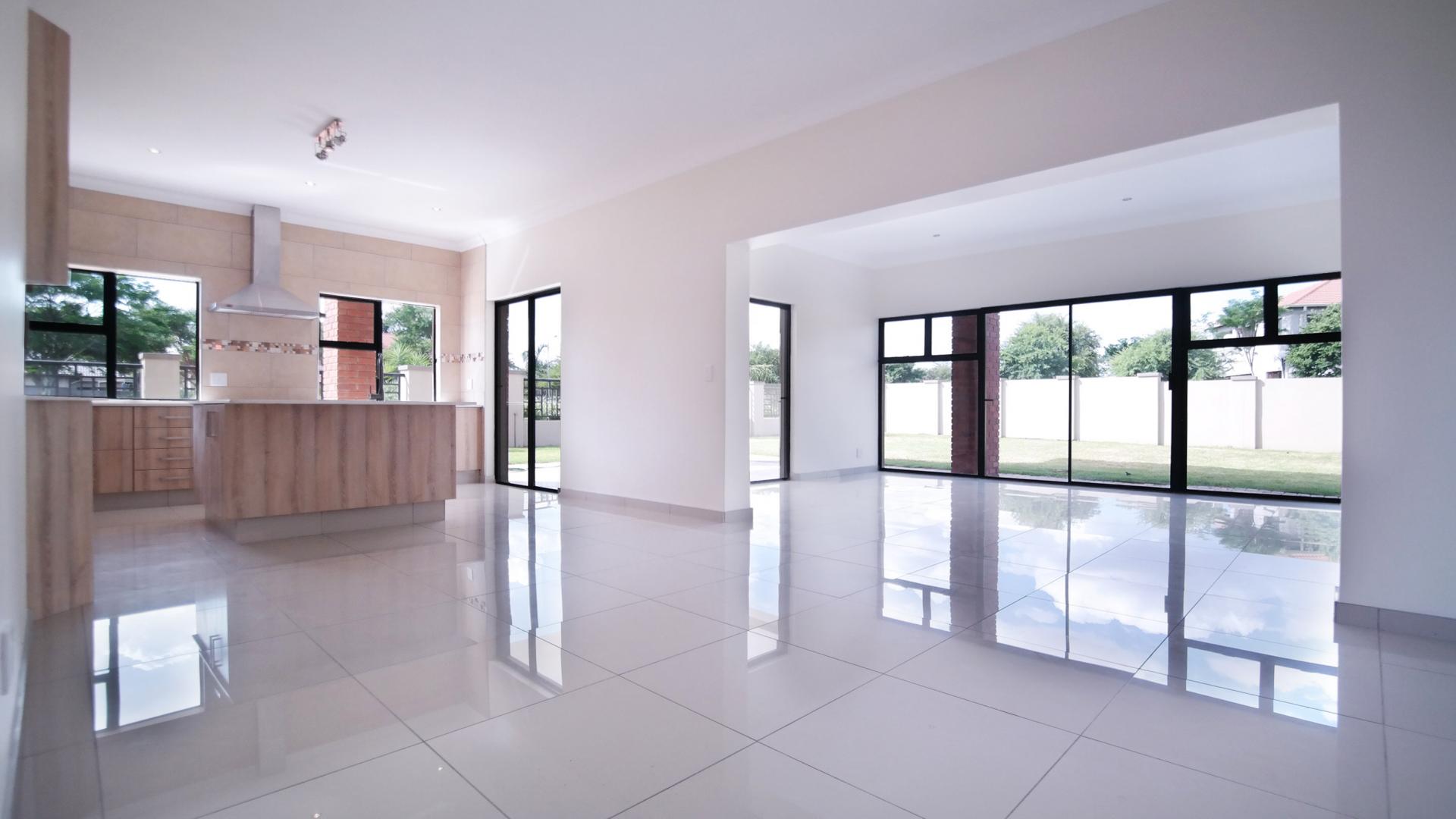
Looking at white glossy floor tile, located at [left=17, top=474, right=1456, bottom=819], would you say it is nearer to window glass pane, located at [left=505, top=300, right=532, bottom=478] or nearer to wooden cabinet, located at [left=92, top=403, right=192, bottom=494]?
wooden cabinet, located at [left=92, top=403, right=192, bottom=494]

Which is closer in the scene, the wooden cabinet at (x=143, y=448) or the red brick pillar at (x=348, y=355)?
the wooden cabinet at (x=143, y=448)

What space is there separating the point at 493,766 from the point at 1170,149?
157 inches

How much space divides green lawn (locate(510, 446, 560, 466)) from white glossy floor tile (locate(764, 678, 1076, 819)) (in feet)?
21.2

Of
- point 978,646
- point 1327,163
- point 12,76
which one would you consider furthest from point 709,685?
point 1327,163

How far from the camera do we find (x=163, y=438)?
617 centimetres

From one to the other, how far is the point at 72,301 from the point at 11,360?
5992mm

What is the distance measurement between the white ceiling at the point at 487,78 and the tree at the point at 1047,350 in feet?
15.4

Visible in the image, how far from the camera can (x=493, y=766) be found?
1.71 metres

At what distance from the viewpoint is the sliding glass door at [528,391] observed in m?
7.44

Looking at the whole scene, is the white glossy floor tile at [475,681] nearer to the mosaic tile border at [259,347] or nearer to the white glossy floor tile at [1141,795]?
the white glossy floor tile at [1141,795]

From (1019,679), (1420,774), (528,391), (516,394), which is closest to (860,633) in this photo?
(1019,679)

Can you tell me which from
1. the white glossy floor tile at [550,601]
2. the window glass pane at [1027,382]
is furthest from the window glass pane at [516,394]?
the window glass pane at [1027,382]

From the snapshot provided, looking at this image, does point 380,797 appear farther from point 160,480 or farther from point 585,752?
point 160,480

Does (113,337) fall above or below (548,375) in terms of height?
above
